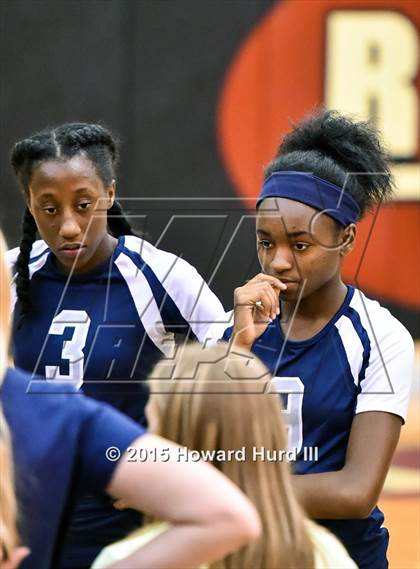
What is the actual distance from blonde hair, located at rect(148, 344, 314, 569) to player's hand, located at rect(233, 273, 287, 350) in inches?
24.9

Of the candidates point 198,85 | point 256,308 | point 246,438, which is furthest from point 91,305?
point 246,438

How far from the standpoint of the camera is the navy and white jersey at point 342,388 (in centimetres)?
245

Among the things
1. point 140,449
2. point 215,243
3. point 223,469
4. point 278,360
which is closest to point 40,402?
point 140,449

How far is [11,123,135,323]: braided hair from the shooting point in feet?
9.36

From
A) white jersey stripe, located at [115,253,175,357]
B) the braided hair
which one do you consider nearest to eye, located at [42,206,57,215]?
the braided hair

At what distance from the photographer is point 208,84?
347 cm

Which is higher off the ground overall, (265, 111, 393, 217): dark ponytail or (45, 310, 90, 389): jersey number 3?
(265, 111, 393, 217): dark ponytail

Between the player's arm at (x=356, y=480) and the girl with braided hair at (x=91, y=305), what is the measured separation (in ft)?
1.75

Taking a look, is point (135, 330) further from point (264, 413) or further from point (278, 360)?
point (264, 413)

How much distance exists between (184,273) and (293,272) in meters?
0.39

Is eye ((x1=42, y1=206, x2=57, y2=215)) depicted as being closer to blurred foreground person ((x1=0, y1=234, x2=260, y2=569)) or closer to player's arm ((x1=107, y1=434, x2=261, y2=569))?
blurred foreground person ((x1=0, y1=234, x2=260, y2=569))

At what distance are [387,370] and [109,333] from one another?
0.71 m

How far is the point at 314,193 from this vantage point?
258 cm

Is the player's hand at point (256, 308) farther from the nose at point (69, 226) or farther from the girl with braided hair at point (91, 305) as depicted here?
the nose at point (69, 226)
